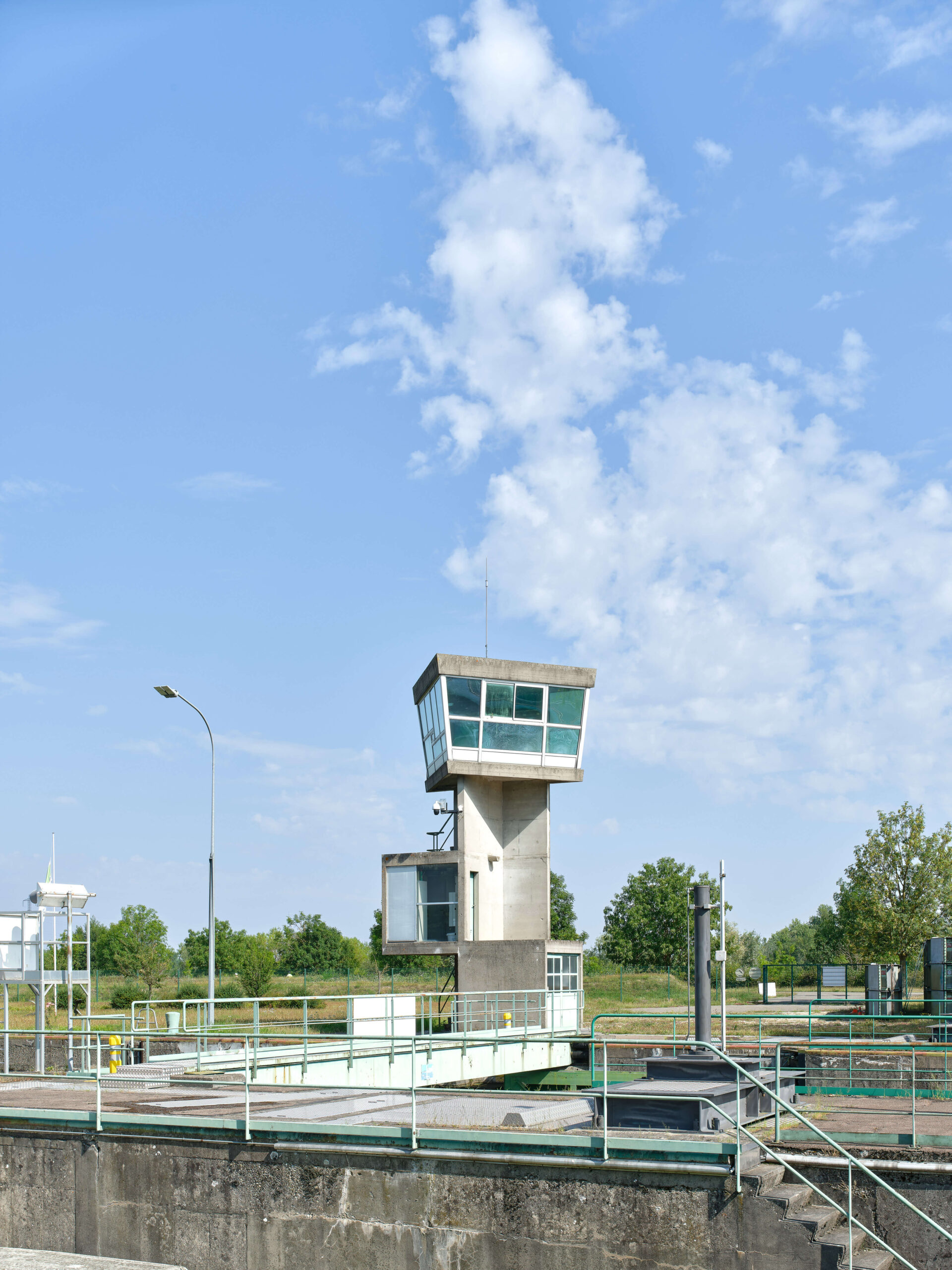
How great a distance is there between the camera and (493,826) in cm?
4138

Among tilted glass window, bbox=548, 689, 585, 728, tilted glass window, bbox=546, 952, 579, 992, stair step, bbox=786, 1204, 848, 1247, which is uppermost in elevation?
tilted glass window, bbox=548, 689, 585, 728

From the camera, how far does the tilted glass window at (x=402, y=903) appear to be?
39.9 metres

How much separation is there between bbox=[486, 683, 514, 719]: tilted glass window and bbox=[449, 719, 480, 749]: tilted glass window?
0.65m

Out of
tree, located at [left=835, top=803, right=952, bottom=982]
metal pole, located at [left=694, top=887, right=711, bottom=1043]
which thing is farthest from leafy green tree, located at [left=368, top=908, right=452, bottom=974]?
metal pole, located at [left=694, top=887, right=711, bottom=1043]

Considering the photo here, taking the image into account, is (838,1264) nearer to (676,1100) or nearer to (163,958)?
(676,1100)

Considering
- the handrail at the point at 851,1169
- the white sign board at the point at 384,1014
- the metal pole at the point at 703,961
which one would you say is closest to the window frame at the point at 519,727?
the white sign board at the point at 384,1014

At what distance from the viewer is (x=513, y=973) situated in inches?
1500

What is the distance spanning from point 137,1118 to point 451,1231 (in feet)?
14.1

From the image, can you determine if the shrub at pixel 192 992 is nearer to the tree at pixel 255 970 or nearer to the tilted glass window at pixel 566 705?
the tree at pixel 255 970

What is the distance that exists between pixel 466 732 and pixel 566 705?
13.0 feet

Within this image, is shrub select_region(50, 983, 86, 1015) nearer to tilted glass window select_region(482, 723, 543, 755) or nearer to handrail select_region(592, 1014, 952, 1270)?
tilted glass window select_region(482, 723, 543, 755)

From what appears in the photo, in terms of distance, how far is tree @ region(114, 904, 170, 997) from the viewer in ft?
231

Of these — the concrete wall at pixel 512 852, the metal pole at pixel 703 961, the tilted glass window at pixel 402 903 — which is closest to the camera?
the metal pole at pixel 703 961

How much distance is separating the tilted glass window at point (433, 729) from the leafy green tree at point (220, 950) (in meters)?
44.4
